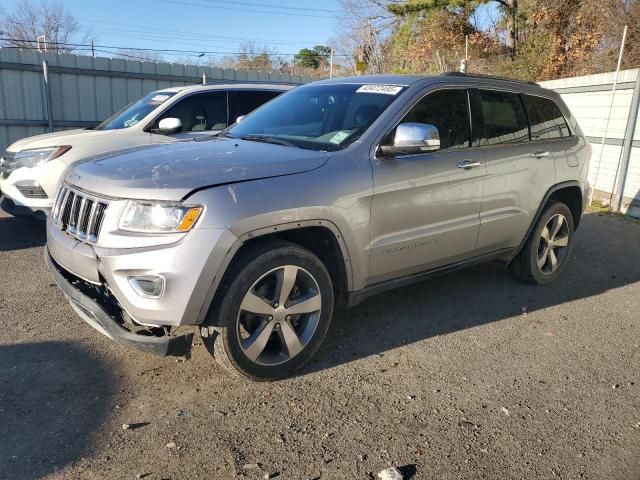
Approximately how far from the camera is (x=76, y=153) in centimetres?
643

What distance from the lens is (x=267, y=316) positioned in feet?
10.7

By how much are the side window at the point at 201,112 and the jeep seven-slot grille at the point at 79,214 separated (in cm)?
392

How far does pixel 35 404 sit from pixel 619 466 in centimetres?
311

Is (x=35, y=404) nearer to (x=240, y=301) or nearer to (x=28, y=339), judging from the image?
(x=28, y=339)

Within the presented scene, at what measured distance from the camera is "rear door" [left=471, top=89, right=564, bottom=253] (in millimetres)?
4516

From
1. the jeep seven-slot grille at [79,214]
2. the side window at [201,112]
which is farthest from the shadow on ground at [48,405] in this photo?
the side window at [201,112]

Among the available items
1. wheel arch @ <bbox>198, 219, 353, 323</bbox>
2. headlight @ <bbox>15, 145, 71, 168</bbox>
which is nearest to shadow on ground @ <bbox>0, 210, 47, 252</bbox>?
headlight @ <bbox>15, 145, 71, 168</bbox>

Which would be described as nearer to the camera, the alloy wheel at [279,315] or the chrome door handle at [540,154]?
the alloy wheel at [279,315]

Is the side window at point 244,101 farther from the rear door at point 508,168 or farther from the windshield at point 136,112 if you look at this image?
the rear door at point 508,168

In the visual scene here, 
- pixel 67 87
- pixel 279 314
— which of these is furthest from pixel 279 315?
pixel 67 87

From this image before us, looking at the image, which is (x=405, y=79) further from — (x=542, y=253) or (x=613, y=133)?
(x=613, y=133)

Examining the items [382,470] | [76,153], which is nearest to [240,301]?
[382,470]

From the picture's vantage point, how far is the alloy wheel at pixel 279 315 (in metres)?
3.22

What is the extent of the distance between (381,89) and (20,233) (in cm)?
504
